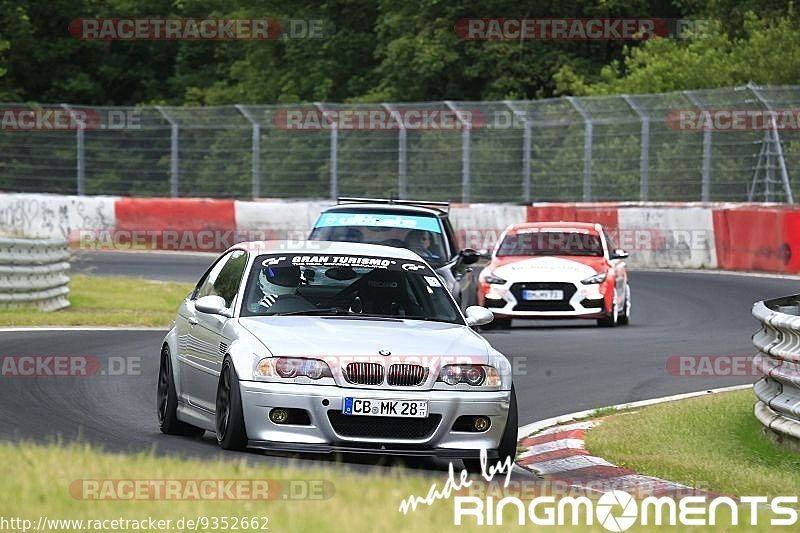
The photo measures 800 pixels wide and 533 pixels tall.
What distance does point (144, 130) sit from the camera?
40969mm

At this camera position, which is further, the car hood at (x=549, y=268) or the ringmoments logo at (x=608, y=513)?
the car hood at (x=549, y=268)

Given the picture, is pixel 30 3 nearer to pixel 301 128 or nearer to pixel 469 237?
pixel 301 128

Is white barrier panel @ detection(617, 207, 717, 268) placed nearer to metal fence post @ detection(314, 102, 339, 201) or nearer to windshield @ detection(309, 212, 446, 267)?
metal fence post @ detection(314, 102, 339, 201)

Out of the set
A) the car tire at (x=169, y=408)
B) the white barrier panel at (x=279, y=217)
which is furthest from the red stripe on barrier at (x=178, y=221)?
the car tire at (x=169, y=408)

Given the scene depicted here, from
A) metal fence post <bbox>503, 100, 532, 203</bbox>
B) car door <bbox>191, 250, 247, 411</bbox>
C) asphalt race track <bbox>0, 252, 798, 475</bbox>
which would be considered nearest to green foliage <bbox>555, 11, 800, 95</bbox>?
metal fence post <bbox>503, 100, 532, 203</bbox>

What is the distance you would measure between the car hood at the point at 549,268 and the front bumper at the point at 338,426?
11833 millimetres

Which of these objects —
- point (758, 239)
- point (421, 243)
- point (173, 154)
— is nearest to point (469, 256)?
point (421, 243)

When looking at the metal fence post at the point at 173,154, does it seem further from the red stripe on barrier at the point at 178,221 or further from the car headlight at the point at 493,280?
the car headlight at the point at 493,280

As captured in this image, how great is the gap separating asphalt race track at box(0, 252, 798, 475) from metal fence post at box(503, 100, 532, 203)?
7423 mm

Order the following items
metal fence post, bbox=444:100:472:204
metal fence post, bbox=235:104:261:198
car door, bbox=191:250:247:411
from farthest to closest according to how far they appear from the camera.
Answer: metal fence post, bbox=235:104:261:198 < metal fence post, bbox=444:100:472:204 < car door, bbox=191:250:247:411

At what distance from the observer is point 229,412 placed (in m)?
10.4

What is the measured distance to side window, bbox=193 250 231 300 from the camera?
12.3 m

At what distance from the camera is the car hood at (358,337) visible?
10312mm

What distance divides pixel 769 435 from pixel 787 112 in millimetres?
19708
